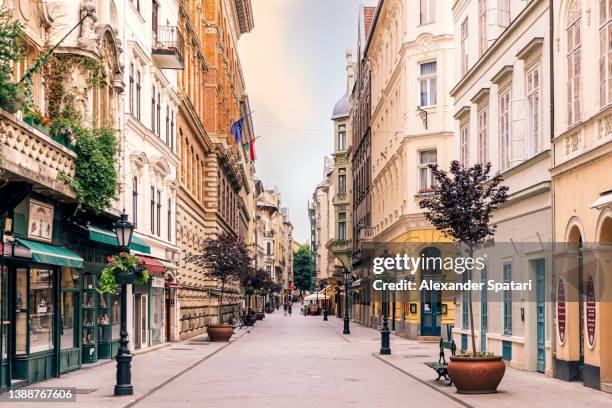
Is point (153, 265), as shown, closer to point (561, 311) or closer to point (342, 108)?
point (561, 311)

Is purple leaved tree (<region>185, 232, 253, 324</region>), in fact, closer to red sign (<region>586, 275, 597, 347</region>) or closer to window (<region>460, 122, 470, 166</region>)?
window (<region>460, 122, 470, 166</region>)

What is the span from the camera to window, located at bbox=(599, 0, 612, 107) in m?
18.2

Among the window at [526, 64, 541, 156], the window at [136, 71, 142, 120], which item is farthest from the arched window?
the window at [136, 71, 142, 120]

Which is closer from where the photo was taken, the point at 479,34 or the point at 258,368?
the point at 258,368

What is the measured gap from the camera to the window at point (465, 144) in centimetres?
3103

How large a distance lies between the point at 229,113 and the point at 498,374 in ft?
177

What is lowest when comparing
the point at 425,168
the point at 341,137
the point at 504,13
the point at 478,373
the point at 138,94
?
the point at 478,373

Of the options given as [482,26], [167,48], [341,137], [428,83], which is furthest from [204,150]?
[341,137]

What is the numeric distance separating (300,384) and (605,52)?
369 inches

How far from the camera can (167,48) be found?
37000 mm

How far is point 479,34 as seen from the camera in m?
29.4

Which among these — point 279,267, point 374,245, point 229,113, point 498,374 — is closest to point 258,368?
point 498,374

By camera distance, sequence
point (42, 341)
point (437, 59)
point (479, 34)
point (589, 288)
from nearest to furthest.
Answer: point (589, 288), point (42, 341), point (479, 34), point (437, 59)

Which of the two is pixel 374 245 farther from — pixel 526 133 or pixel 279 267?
pixel 279 267
